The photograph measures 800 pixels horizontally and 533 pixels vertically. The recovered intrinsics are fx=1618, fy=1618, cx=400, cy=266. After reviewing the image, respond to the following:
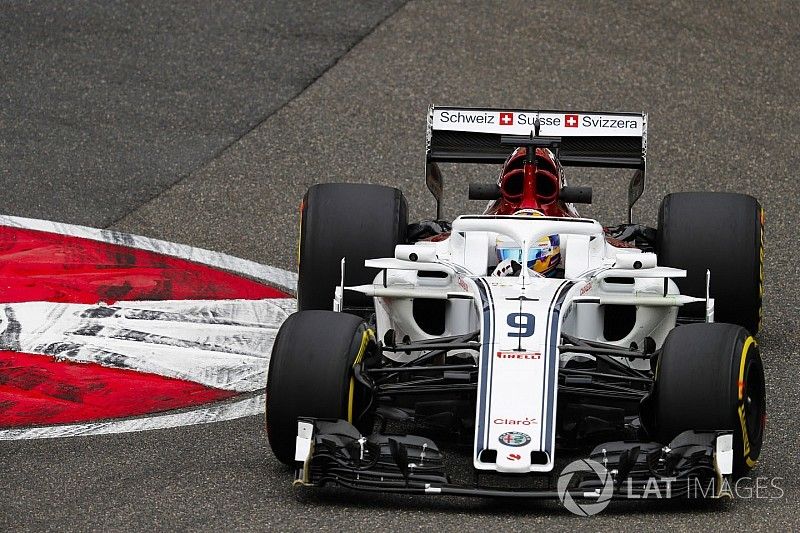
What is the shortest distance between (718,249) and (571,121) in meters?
1.46

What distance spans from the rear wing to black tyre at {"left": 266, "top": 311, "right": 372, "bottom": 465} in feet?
10.1

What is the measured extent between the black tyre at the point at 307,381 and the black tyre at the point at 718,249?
2.77 metres

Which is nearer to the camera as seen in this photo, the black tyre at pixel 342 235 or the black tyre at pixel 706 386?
the black tyre at pixel 706 386

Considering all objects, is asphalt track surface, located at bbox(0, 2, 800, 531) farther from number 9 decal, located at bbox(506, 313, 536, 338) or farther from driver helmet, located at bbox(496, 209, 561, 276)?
number 9 decal, located at bbox(506, 313, 536, 338)

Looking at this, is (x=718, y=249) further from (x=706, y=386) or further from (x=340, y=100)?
(x=340, y=100)

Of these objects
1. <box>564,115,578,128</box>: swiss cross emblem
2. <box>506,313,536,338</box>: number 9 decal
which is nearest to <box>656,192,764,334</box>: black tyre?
<box>564,115,578,128</box>: swiss cross emblem

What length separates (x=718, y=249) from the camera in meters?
9.86

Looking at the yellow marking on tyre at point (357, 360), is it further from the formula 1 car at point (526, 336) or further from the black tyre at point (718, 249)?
the black tyre at point (718, 249)

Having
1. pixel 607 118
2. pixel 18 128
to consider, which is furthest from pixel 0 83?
pixel 607 118

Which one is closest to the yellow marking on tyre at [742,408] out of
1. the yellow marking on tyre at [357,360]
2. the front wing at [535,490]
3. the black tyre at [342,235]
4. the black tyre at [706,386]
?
the black tyre at [706,386]

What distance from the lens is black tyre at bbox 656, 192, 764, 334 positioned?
32.3 ft

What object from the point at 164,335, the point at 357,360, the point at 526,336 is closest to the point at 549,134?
the point at 164,335

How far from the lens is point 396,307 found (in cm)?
892

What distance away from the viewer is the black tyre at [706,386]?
24.7 feet
